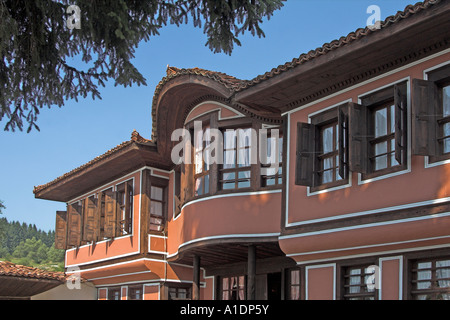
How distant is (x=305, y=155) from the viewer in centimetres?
1165

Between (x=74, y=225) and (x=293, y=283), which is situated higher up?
(x=74, y=225)

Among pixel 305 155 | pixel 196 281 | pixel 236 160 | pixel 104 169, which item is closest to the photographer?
pixel 305 155

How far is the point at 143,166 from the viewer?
1773 cm

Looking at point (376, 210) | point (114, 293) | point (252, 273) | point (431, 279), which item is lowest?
point (114, 293)

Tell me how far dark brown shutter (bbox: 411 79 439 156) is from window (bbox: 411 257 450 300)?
1572 millimetres

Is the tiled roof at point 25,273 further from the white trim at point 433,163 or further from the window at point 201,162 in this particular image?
the white trim at point 433,163

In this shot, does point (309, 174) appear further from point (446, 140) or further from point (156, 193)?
point (156, 193)

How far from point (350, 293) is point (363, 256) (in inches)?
28.1

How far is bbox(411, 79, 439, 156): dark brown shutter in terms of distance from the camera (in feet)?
30.6

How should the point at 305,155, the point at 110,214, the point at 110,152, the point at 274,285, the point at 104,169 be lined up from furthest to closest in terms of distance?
the point at 104,169, the point at 110,214, the point at 110,152, the point at 274,285, the point at 305,155

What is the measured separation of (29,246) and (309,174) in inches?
3260

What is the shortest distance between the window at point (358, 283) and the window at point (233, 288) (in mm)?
5035

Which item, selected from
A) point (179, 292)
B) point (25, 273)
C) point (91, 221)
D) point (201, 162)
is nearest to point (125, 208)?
point (91, 221)

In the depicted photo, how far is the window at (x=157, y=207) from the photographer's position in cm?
1795
